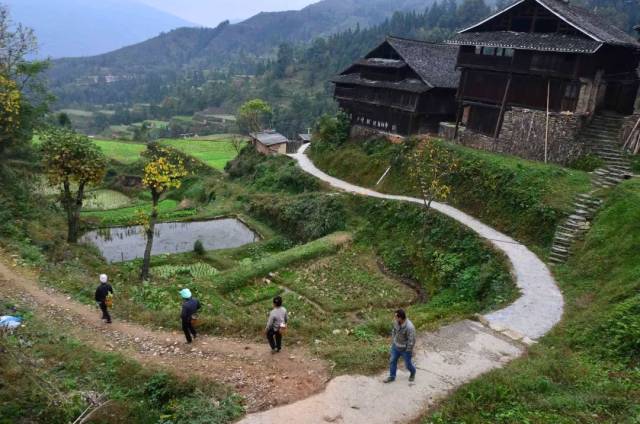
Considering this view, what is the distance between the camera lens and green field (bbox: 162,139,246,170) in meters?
61.0

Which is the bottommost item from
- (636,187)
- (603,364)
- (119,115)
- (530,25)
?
(119,115)

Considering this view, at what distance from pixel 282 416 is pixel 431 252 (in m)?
14.5

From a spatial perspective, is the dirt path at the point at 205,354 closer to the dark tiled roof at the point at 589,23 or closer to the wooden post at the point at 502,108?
the wooden post at the point at 502,108

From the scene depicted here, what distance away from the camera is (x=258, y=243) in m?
30.7

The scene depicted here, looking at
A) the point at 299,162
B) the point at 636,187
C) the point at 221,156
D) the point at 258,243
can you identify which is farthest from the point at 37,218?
the point at 221,156

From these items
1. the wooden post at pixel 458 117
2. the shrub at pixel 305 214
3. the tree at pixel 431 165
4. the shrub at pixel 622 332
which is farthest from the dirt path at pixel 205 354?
the wooden post at pixel 458 117

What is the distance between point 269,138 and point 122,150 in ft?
92.2

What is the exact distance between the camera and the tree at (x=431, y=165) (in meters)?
26.3

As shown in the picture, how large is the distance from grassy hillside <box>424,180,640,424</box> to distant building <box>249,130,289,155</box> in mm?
35331

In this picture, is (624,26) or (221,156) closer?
(221,156)

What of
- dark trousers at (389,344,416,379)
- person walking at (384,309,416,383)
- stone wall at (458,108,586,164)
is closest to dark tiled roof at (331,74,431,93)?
stone wall at (458,108,586,164)

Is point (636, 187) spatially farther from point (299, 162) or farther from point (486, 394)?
point (299, 162)

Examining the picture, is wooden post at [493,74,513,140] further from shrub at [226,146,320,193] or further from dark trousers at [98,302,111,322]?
dark trousers at [98,302,111,322]

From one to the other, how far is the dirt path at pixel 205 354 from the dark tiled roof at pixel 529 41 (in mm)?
22519
